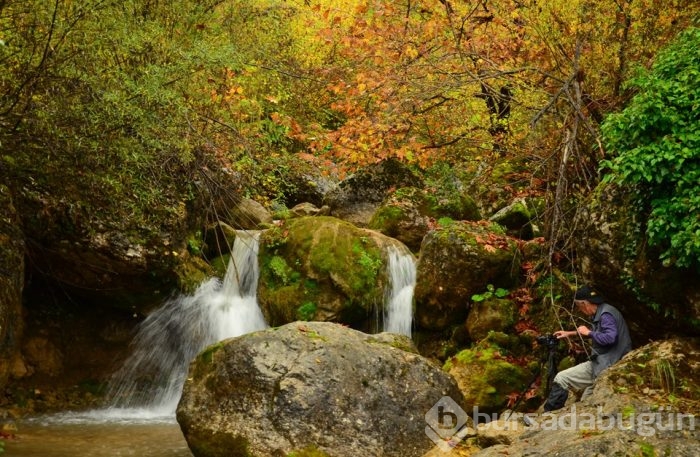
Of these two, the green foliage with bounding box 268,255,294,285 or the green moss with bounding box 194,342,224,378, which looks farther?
the green foliage with bounding box 268,255,294,285

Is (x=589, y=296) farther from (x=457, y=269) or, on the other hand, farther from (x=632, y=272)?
(x=457, y=269)

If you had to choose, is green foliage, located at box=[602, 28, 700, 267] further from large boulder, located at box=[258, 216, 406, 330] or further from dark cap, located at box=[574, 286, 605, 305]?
large boulder, located at box=[258, 216, 406, 330]

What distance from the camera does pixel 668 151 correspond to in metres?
6.02

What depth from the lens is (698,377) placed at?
5961 millimetres

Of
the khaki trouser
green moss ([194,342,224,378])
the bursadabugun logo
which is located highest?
green moss ([194,342,224,378])

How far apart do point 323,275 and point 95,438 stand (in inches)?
187

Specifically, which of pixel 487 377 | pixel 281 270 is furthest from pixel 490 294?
pixel 281 270

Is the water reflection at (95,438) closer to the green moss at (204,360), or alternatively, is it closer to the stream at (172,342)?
the stream at (172,342)

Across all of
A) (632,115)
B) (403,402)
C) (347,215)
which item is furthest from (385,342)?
(347,215)

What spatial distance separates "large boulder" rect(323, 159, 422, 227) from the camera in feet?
52.2

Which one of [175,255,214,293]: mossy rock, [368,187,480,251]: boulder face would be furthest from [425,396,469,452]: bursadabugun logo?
[368,187,480,251]: boulder face

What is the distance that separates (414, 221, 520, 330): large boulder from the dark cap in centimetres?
334

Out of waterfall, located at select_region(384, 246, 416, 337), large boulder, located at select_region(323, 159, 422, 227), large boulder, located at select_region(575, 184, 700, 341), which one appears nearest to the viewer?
large boulder, located at select_region(575, 184, 700, 341)

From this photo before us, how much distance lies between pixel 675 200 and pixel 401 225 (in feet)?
25.1
